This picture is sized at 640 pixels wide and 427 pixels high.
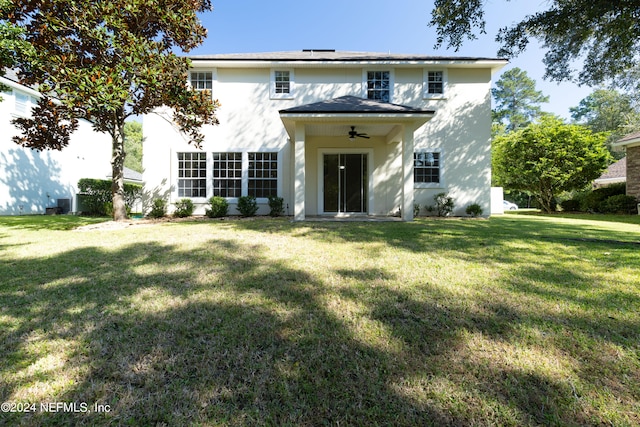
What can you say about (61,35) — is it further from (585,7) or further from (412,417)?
(585,7)

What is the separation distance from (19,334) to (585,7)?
11066mm

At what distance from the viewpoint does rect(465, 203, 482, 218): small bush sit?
11.7 metres

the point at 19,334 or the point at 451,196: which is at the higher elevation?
the point at 451,196

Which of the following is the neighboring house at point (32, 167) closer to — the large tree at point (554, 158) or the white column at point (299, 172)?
the white column at point (299, 172)

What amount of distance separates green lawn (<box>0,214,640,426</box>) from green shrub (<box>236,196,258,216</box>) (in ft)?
23.0

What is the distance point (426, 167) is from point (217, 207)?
8.77 m

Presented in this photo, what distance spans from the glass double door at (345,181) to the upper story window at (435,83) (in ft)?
13.2

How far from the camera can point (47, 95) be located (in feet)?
24.8

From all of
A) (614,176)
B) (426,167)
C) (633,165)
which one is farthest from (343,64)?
(614,176)

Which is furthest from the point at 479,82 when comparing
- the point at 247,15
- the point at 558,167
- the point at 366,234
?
the point at 247,15

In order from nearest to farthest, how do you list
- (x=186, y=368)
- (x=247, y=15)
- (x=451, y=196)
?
(x=186, y=368) < (x=451, y=196) < (x=247, y=15)

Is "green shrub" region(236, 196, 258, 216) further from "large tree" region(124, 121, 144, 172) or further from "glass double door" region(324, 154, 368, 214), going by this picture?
"large tree" region(124, 121, 144, 172)

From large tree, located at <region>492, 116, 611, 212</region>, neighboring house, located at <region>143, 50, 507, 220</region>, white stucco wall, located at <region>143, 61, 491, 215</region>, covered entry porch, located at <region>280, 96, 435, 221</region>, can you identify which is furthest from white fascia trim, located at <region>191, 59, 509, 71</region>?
large tree, located at <region>492, 116, 611, 212</region>

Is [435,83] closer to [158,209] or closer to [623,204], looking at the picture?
[623,204]
